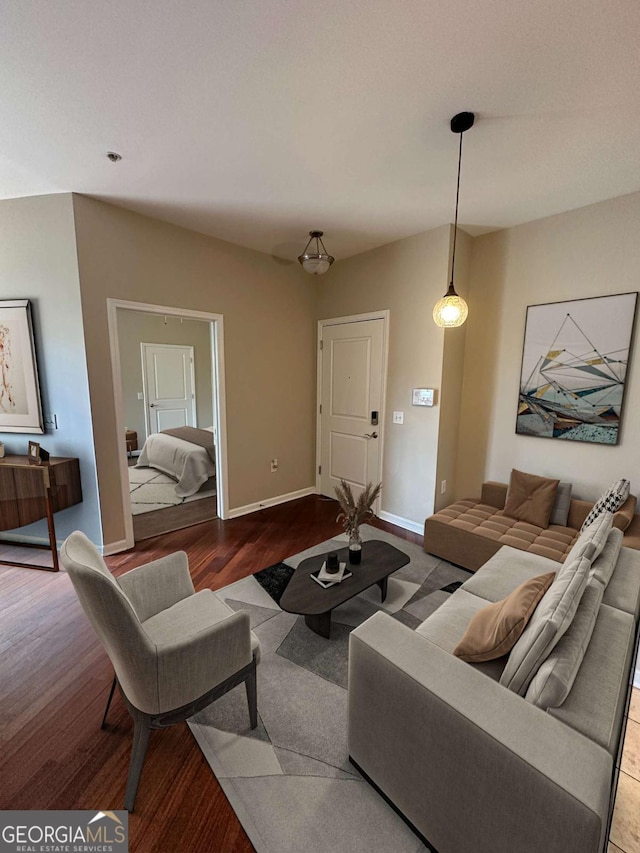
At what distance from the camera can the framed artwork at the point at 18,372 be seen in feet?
9.34

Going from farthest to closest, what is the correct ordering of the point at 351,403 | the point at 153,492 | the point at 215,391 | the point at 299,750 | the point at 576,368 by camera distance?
the point at 153,492 < the point at 351,403 < the point at 215,391 < the point at 576,368 < the point at 299,750

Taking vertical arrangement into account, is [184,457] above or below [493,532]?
above

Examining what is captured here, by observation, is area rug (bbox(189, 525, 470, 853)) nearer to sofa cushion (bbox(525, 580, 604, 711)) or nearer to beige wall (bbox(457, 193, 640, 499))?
sofa cushion (bbox(525, 580, 604, 711))

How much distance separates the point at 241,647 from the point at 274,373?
303cm

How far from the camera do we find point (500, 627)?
132 centimetres

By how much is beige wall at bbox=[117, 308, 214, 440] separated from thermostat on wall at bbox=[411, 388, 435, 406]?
3.81 m

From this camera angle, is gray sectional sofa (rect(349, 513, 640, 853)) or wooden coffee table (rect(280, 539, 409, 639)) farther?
wooden coffee table (rect(280, 539, 409, 639))

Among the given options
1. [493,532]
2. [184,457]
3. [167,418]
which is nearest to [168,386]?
[167,418]

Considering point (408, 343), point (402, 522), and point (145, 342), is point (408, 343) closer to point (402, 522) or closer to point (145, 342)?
point (402, 522)

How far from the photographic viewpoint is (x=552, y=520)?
2939 millimetres

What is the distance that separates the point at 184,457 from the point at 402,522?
2.78 metres

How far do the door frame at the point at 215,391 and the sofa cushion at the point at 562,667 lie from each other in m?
3.08

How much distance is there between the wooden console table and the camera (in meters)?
2.79

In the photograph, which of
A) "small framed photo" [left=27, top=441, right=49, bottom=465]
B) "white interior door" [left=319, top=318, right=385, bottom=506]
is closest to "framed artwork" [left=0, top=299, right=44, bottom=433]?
"small framed photo" [left=27, top=441, right=49, bottom=465]
